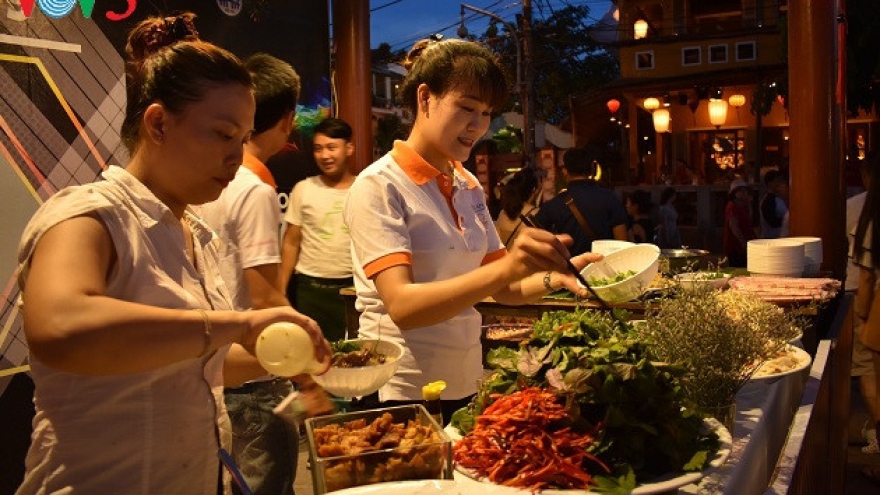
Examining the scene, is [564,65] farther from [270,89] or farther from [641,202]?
[270,89]

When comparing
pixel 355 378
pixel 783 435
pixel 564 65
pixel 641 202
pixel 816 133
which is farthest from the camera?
pixel 564 65

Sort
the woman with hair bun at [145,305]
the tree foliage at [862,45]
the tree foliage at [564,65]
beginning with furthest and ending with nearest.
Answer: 1. the tree foliage at [564,65]
2. the tree foliage at [862,45]
3. the woman with hair bun at [145,305]

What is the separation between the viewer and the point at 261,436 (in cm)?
272

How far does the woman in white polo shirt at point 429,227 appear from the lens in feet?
6.62

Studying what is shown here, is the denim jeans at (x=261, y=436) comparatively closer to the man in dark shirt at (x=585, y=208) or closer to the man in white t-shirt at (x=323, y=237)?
the man in white t-shirt at (x=323, y=237)

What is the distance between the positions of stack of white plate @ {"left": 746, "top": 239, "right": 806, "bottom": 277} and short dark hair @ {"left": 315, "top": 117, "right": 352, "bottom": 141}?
2639 mm

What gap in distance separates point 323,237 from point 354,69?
1.83m

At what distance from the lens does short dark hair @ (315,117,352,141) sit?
5.41 m

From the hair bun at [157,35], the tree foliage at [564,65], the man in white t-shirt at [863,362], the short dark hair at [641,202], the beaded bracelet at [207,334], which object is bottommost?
the man in white t-shirt at [863,362]

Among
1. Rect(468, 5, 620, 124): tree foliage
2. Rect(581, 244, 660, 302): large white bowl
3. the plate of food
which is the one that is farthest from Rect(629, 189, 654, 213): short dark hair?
Rect(468, 5, 620, 124): tree foliage

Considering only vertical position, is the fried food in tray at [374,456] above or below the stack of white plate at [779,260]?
above

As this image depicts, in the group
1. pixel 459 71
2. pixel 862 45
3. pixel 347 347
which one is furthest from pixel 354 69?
pixel 862 45

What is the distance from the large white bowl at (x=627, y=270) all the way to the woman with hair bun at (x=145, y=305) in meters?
1.43

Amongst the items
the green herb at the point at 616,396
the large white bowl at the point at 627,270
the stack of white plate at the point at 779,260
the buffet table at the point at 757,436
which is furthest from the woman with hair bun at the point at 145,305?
the stack of white plate at the point at 779,260
